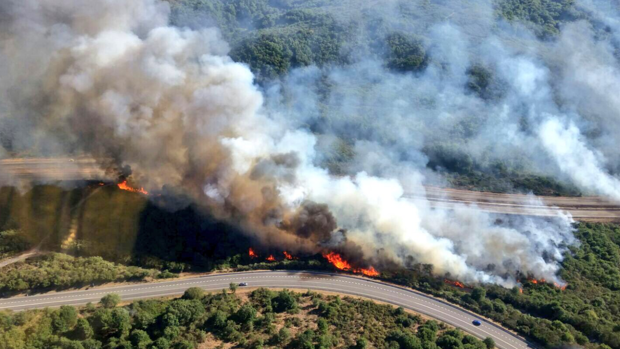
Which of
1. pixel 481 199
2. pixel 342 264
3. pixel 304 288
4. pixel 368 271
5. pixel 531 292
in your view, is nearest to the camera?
pixel 304 288

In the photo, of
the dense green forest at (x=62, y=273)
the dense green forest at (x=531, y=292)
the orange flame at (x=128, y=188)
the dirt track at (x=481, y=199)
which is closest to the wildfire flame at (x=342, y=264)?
the dense green forest at (x=531, y=292)

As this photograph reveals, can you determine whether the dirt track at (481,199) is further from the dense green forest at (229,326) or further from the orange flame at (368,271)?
the dense green forest at (229,326)

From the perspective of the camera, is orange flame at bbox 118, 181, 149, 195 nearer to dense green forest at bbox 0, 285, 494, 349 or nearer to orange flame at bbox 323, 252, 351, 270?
dense green forest at bbox 0, 285, 494, 349

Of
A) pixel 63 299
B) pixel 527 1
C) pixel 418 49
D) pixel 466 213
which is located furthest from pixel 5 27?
pixel 527 1

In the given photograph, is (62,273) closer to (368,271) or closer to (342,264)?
(342,264)

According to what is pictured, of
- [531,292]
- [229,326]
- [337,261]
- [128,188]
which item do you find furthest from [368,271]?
[128,188]

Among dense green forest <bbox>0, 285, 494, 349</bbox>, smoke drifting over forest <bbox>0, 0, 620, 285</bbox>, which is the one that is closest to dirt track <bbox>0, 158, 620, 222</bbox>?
smoke drifting over forest <bbox>0, 0, 620, 285</bbox>
